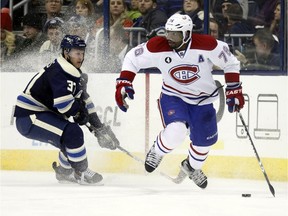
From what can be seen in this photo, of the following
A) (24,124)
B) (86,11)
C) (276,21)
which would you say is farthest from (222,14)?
(24,124)

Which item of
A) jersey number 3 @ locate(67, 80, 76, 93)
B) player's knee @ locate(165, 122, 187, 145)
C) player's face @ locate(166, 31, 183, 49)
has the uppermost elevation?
player's face @ locate(166, 31, 183, 49)

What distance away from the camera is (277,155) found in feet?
29.0

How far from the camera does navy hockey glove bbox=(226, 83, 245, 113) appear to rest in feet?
25.5

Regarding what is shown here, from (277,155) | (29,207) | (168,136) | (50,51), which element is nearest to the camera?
(29,207)

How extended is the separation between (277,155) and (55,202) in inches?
104

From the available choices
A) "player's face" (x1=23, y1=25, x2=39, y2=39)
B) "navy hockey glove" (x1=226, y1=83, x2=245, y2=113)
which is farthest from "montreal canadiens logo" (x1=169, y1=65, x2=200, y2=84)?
"player's face" (x1=23, y1=25, x2=39, y2=39)

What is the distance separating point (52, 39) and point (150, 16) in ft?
3.55

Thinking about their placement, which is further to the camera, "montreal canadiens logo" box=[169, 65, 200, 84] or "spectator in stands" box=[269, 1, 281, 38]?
"spectator in stands" box=[269, 1, 281, 38]

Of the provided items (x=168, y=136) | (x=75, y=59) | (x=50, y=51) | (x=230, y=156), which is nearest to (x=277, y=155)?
(x=230, y=156)

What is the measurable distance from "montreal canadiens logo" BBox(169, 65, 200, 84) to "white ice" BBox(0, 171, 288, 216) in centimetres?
87

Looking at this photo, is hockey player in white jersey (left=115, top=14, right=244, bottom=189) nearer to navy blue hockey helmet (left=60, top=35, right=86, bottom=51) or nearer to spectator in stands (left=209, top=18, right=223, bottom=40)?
navy blue hockey helmet (left=60, top=35, right=86, bottom=51)

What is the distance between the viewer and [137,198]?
723 centimetres

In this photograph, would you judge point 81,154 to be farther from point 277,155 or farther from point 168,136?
point 277,155

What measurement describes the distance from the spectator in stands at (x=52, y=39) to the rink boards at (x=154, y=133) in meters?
0.34
